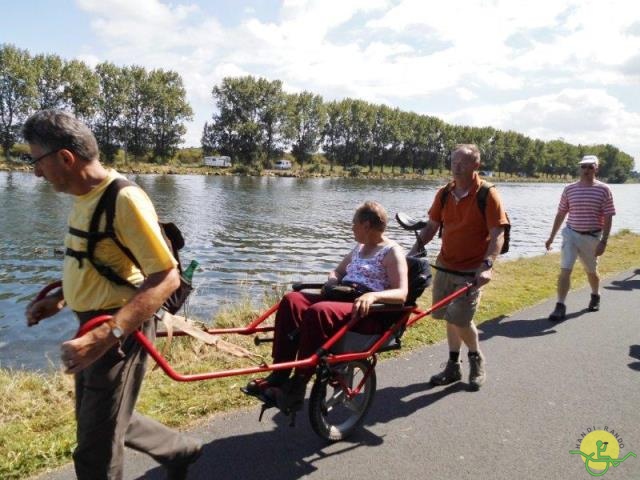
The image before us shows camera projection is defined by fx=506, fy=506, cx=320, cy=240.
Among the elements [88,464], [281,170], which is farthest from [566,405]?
[281,170]

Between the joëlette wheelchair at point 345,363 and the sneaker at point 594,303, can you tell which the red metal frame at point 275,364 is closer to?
the joëlette wheelchair at point 345,363

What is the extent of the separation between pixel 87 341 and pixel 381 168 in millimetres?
102909

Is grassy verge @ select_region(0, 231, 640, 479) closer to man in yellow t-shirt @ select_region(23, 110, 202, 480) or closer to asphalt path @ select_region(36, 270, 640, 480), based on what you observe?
asphalt path @ select_region(36, 270, 640, 480)

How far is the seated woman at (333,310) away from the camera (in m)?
3.46

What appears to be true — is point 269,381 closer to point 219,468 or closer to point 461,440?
point 219,468

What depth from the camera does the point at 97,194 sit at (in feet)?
7.91

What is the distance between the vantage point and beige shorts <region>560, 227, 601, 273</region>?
7.74m

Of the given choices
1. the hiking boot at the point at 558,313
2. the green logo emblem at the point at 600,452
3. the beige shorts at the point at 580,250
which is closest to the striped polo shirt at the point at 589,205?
the beige shorts at the point at 580,250

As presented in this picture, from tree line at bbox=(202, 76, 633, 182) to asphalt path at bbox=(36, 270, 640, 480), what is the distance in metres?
75.4

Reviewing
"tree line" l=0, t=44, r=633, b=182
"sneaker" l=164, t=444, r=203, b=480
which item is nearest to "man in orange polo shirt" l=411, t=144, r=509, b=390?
"sneaker" l=164, t=444, r=203, b=480

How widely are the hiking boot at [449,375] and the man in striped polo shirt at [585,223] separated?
3013mm

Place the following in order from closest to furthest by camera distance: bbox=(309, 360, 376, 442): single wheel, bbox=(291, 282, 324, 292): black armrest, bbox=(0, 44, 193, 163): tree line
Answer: bbox=(309, 360, 376, 442): single wheel < bbox=(291, 282, 324, 292): black armrest < bbox=(0, 44, 193, 163): tree line

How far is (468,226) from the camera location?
4879mm

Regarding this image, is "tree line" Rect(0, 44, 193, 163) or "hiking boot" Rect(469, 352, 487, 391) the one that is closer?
"hiking boot" Rect(469, 352, 487, 391)
